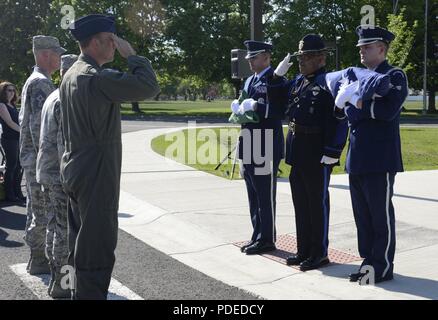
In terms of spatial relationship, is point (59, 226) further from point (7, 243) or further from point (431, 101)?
point (431, 101)

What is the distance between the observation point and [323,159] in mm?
4910

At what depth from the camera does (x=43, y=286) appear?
477 centimetres

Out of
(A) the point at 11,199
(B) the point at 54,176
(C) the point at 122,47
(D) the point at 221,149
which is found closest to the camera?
(C) the point at 122,47

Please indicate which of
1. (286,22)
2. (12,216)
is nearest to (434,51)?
(286,22)

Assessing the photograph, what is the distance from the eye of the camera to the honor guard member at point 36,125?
4.97 m

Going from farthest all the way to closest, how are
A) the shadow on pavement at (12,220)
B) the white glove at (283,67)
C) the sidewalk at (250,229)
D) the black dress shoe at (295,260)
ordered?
the shadow on pavement at (12,220), the black dress shoe at (295,260), the white glove at (283,67), the sidewalk at (250,229)

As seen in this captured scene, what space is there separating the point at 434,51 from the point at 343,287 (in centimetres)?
4469

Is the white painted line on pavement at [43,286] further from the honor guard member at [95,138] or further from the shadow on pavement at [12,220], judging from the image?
the shadow on pavement at [12,220]

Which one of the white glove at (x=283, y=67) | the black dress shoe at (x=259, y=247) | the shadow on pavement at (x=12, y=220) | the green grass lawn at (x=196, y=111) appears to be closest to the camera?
the white glove at (x=283, y=67)

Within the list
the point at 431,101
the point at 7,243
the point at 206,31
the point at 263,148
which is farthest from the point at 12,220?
the point at 431,101

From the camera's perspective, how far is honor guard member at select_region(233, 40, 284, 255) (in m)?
5.46

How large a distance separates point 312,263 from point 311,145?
43.6 inches

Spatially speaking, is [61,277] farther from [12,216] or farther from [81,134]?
[12,216]

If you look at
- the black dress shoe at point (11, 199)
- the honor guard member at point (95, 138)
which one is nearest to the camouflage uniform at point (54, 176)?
the honor guard member at point (95, 138)
